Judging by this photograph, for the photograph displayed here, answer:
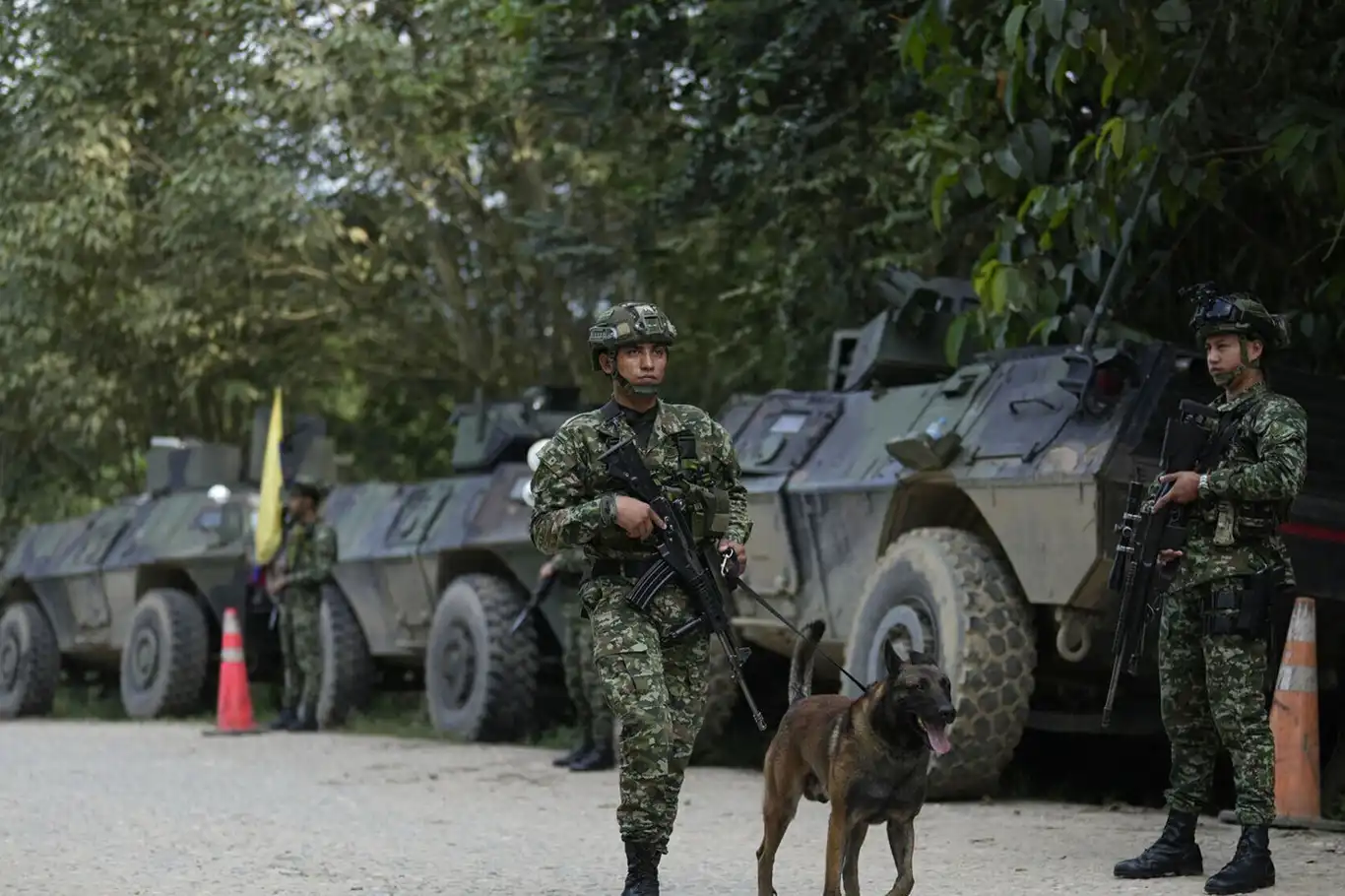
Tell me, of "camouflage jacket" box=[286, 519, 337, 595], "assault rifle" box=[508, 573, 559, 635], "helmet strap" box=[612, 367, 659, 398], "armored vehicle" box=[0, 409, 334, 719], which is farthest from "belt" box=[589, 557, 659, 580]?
"armored vehicle" box=[0, 409, 334, 719]

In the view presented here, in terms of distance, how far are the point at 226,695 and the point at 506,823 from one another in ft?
22.5

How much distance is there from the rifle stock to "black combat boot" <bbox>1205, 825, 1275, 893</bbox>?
25.4 inches

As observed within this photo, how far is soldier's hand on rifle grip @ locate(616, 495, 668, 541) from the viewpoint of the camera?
6.71m

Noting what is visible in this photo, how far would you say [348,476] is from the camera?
2527 centimetres

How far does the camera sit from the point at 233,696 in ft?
53.4

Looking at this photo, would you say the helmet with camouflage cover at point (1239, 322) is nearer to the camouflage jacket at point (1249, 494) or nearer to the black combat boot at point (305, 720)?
the camouflage jacket at point (1249, 494)

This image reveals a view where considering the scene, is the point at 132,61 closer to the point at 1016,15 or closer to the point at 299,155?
the point at 299,155

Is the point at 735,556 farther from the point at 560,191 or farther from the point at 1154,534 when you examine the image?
the point at 560,191

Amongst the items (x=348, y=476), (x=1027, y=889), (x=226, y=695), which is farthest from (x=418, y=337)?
(x=1027, y=889)

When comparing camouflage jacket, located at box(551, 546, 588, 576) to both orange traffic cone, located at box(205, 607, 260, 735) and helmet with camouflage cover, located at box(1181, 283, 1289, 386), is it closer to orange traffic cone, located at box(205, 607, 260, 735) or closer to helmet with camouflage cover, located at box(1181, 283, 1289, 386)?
orange traffic cone, located at box(205, 607, 260, 735)

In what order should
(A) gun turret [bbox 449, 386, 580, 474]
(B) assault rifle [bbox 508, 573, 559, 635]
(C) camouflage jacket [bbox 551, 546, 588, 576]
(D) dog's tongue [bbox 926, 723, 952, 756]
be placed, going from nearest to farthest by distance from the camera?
(D) dog's tongue [bbox 926, 723, 952, 756]
(C) camouflage jacket [bbox 551, 546, 588, 576]
(B) assault rifle [bbox 508, 573, 559, 635]
(A) gun turret [bbox 449, 386, 580, 474]

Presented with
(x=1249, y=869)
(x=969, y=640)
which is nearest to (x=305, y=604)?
(x=969, y=640)

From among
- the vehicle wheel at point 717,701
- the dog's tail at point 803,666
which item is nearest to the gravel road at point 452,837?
the vehicle wheel at point 717,701

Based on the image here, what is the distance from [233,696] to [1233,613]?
33.3 ft
